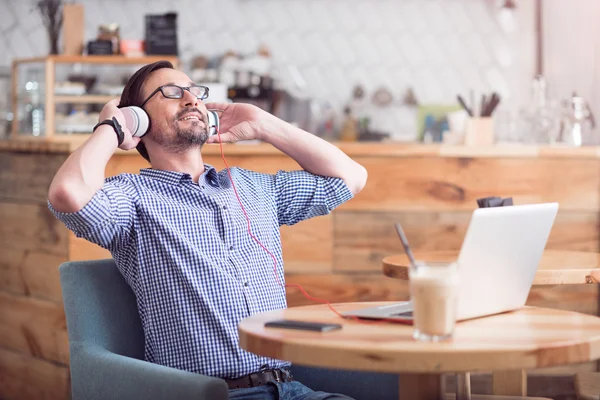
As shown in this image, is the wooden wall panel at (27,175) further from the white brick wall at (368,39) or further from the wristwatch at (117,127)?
the white brick wall at (368,39)

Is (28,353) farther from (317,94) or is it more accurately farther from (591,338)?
(317,94)

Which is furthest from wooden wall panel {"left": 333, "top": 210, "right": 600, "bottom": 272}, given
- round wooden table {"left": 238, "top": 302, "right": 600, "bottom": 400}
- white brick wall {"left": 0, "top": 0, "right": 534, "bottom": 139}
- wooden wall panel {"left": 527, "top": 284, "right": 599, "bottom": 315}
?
white brick wall {"left": 0, "top": 0, "right": 534, "bottom": 139}

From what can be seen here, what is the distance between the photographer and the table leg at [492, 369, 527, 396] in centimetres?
251

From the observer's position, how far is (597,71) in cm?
482

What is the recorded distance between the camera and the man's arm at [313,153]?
7.64 feet

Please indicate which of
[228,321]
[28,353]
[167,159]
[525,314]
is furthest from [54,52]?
[525,314]

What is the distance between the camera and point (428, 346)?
1336 millimetres

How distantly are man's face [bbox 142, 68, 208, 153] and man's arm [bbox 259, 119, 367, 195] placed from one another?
23cm

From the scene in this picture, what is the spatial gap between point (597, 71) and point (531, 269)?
3444mm

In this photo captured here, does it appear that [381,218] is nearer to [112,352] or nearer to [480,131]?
[480,131]

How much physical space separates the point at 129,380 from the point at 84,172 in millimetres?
480

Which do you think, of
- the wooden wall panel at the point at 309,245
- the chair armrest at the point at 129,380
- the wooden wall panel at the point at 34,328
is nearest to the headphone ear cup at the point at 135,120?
the chair armrest at the point at 129,380

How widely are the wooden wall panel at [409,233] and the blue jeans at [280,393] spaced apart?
1.60 m

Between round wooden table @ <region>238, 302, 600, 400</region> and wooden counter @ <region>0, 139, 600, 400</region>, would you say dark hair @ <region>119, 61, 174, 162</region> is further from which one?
wooden counter @ <region>0, 139, 600, 400</region>
